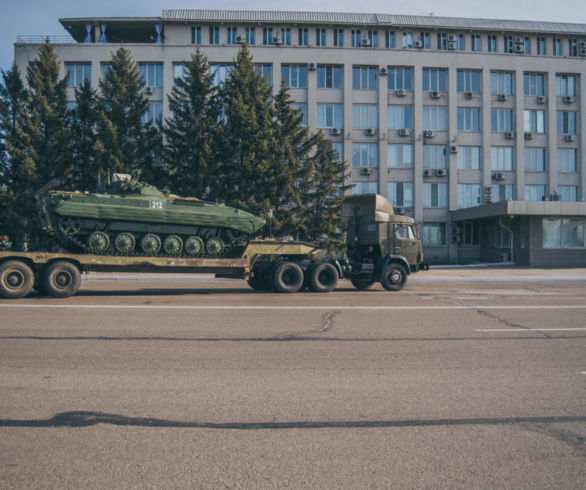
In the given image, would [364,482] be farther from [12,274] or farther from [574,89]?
[574,89]

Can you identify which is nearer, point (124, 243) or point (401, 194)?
point (124, 243)

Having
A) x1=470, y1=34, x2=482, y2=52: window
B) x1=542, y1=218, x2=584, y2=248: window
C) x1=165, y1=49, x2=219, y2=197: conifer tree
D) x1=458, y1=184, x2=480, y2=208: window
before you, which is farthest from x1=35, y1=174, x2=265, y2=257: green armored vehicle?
x1=470, y1=34, x2=482, y2=52: window

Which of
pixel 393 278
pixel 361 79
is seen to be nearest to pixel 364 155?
pixel 361 79

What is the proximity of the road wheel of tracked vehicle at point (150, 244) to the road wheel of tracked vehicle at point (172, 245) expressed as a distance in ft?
0.86

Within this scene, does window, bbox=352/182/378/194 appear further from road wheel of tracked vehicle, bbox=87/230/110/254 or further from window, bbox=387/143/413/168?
road wheel of tracked vehicle, bbox=87/230/110/254

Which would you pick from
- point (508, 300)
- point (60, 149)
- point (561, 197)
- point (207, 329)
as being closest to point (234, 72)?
point (60, 149)

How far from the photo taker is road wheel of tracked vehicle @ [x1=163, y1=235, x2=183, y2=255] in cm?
1488

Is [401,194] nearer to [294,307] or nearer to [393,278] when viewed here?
[393,278]

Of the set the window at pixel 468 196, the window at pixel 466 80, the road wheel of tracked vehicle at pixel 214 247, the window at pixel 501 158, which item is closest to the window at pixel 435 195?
the window at pixel 468 196

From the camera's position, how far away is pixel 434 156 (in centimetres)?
4266

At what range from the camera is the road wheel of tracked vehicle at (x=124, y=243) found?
14.4 metres

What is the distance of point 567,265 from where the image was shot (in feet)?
109

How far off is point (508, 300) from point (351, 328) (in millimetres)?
6774

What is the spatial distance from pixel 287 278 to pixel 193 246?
318 cm
